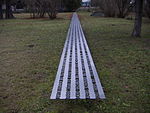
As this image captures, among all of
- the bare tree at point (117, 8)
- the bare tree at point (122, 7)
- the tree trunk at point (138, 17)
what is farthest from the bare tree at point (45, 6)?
the tree trunk at point (138, 17)

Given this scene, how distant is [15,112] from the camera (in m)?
2.71

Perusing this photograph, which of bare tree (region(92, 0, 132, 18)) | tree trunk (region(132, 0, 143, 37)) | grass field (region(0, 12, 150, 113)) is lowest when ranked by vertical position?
grass field (region(0, 12, 150, 113))

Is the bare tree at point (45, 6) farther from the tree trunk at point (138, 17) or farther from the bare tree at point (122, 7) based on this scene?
the tree trunk at point (138, 17)

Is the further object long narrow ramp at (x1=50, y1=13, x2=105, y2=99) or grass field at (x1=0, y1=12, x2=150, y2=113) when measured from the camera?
long narrow ramp at (x1=50, y1=13, x2=105, y2=99)

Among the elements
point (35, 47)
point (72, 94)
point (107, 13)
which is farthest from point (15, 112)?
point (107, 13)

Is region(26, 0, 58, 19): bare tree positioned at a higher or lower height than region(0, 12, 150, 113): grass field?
higher

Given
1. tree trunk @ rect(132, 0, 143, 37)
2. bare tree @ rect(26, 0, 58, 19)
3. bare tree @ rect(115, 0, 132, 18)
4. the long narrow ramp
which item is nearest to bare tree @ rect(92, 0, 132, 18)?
bare tree @ rect(115, 0, 132, 18)

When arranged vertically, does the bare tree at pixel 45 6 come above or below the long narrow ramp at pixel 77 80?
above

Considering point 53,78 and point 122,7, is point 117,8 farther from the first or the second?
point 53,78

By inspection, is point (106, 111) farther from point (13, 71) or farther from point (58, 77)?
point (13, 71)

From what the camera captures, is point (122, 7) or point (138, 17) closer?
point (138, 17)

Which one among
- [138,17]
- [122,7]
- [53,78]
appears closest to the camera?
[53,78]

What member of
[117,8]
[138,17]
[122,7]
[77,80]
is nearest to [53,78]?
[77,80]

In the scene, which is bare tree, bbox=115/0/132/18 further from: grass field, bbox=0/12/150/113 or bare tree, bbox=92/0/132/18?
grass field, bbox=0/12/150/113
